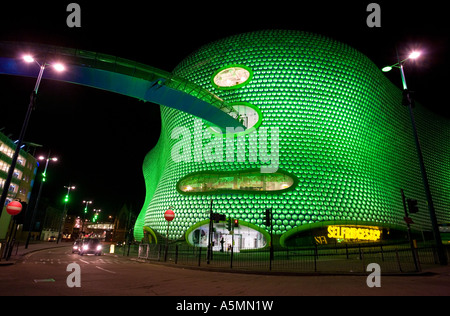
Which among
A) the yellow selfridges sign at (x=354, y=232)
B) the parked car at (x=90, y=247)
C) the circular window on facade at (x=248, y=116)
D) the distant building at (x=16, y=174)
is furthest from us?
the distant building at (x=16, y=174)

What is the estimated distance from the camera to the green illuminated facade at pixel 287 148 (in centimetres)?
2475

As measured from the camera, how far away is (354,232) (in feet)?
80.2

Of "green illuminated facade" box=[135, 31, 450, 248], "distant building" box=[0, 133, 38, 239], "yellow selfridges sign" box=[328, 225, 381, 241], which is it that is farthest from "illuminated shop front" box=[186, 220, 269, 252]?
"distant building" box=[0, 133, 38, 239]

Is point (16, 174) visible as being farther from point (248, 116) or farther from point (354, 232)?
point (354, 232)

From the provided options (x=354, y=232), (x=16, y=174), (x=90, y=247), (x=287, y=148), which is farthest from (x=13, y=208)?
(x=16, y=174)

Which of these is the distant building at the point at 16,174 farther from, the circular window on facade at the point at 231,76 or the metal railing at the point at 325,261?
the metal railing at the point at 325,261

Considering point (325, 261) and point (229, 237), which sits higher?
point (229, 237)

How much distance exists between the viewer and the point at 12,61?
59.9 feet

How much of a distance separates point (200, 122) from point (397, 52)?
20470mm

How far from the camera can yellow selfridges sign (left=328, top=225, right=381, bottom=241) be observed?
23.7 meters

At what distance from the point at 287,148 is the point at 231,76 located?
11642mm

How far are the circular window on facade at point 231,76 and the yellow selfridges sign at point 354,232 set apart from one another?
1855 cm

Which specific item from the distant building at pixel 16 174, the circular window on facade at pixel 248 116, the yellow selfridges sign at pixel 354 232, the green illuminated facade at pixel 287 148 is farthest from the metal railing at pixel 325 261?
the distant building at pixel 16 174
